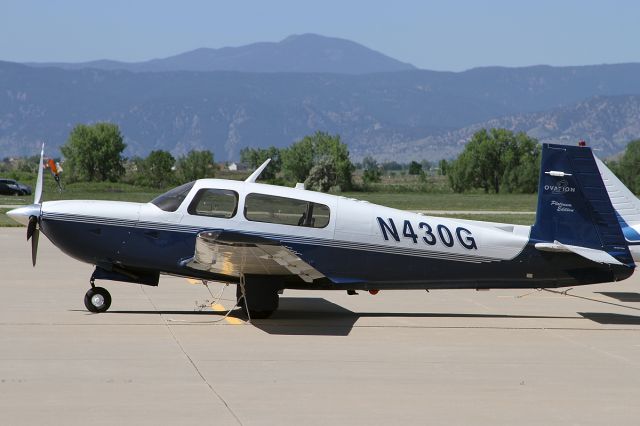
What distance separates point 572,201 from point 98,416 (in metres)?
7.32

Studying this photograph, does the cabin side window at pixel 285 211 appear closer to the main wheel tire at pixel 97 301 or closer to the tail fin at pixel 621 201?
the main wheel tire at pixel 97 301

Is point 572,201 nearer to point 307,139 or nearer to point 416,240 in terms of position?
point 416,240

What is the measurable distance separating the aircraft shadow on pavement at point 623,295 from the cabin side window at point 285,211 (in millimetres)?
6085

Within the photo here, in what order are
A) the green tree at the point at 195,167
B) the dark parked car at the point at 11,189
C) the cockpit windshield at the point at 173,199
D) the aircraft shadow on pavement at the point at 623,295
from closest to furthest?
1. the cockpit windshield at the point at 173,199
2. the aircraft shadow on pavement at the point at 623,295
3. the dark parked car at the point at 11,189
4. the green tree at the point at 195,167

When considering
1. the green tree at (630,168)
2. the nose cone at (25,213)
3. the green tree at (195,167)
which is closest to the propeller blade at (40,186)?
the nose cone at (25,213)

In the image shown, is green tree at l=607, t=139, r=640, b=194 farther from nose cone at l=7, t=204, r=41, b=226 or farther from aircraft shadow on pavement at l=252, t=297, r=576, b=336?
nose cone at l=7, t=204, r=41, b=226

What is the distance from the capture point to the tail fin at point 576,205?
43.0 feet

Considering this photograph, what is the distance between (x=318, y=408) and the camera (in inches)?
332

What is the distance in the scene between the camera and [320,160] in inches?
3698

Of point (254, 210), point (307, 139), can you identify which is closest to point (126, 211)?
point (254, 210)

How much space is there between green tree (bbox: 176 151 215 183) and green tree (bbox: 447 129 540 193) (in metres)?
23.0

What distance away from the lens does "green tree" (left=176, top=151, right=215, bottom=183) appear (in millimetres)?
83275

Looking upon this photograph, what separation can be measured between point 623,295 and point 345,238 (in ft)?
20.9

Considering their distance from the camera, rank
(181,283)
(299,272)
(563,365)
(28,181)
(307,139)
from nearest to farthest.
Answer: (563,365) → (299,272) → (181,283) → (28,181) → (307,139)
